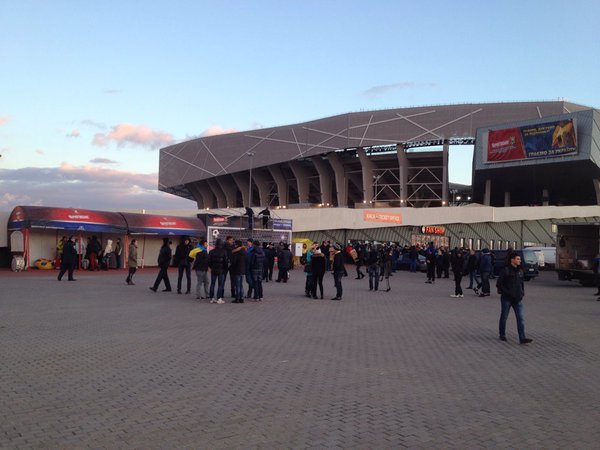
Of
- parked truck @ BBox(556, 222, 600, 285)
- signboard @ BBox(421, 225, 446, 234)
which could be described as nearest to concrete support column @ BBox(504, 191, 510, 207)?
signboard @ BBox(421, 225, 446, 234)

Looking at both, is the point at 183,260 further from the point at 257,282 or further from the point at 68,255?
the point at 68,255

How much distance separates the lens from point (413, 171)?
7512cm

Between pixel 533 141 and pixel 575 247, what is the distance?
102 feet

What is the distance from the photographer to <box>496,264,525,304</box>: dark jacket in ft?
33.1

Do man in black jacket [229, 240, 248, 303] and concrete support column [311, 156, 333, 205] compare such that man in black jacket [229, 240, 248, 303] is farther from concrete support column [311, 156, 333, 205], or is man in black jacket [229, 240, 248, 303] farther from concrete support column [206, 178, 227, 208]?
concrete support column [206, 178, 227, 208]

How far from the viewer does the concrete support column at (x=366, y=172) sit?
232ft

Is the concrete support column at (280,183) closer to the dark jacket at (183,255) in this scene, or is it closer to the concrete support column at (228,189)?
the concrete support column at (228,189)

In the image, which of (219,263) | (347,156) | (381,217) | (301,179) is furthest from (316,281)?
(301,179)

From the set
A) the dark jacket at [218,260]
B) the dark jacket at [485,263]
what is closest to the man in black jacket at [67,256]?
the dark jacket at [218,260]

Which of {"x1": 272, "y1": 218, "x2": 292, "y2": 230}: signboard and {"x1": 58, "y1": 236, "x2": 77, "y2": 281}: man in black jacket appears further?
{"x1": 272, "y1": 218, "x2": 292, "y2": 230}: signboard

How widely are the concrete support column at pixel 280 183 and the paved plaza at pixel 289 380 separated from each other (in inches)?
2699

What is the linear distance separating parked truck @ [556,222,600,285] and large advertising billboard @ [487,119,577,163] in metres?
28.0

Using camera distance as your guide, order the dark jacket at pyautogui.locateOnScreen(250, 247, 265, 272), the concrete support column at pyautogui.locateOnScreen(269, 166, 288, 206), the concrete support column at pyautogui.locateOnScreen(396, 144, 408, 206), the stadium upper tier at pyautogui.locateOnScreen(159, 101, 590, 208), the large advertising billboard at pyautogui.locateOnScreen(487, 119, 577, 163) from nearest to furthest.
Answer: the dark jacket at pyautogui.locateOnScreen(250, 247, 265, 272) → the large advertising billboard at pyautogui.locateOnScreen(487, 119, 577, 163) → the stadium upper tier at pyautogui.locateOnScreen(159, 101, 590, 208) → the concrete support column at pyautogui.locateOnScreen(396, 144, 408, 206) → the concrete support column at pyautogui.locateOnScreen(269, 166, 288, 206)

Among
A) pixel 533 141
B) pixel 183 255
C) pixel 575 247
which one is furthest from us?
pixel 533 141
